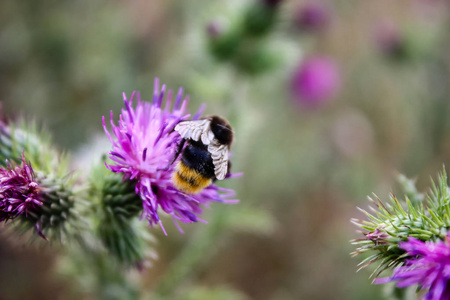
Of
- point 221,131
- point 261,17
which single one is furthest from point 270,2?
point 221,131

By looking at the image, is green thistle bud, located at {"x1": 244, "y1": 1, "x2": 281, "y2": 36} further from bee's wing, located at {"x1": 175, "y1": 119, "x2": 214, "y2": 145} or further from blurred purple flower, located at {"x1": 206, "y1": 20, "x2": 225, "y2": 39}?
bee's wing, located at {"x1": 175, "y1": 119, "x2": 214, "y2": 145}

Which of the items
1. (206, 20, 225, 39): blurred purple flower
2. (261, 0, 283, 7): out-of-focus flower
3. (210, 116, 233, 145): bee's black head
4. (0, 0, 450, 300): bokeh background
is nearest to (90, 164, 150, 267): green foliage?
(210, 116, 233, 145): bee's black head

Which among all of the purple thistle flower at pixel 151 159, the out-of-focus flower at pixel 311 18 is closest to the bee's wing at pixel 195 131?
the purple thistle flower at pixel 151 159

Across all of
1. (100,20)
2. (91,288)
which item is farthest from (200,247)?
(100,20)

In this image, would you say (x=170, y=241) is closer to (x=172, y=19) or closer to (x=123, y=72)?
(x=123, y=72)

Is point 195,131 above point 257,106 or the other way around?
the other way around

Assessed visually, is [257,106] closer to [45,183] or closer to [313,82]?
[313,82]

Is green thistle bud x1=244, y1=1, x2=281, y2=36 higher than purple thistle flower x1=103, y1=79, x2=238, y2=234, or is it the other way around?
green thistle bud x1=244, y1=1, x2=281, y2=36
